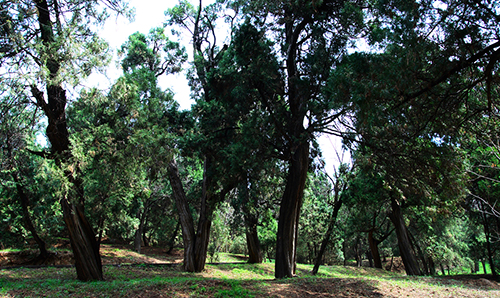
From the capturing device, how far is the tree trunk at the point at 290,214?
8320 millimetres

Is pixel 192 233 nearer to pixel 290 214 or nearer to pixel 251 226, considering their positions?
pixel 251 226

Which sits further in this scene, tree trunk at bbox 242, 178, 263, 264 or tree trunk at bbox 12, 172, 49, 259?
tree trunk at bbox 242, 178, 263, 264

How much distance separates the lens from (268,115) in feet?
27.0

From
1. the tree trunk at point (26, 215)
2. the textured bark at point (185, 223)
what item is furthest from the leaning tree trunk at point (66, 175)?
the tree trunk at point (26, 215)

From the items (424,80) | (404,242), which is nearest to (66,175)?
(424,80)

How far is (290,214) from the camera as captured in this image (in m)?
8.43

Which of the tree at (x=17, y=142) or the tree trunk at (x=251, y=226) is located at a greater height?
the tree at (x=17, y=142)

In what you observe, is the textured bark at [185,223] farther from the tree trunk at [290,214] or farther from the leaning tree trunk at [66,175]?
the tree trunk at [290,214]

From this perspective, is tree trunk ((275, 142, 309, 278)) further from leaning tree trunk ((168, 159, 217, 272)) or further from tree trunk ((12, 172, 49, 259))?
tree trunk ((12, 172, 49, 259))

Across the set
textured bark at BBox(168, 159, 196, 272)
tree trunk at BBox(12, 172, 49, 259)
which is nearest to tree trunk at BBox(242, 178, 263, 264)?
textured bark at BBox(168, 159, 196, 272)

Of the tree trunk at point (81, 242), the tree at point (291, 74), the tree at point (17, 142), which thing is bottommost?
the tree trunk at point (81, 242)

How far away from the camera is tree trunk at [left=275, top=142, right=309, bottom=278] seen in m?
8.32

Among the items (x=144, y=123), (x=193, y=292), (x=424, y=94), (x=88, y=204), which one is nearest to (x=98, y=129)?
(x=144, y=123)

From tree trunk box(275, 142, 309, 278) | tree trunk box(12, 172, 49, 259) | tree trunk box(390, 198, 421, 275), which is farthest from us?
tree trunk box(390, 198, 421, 275)
